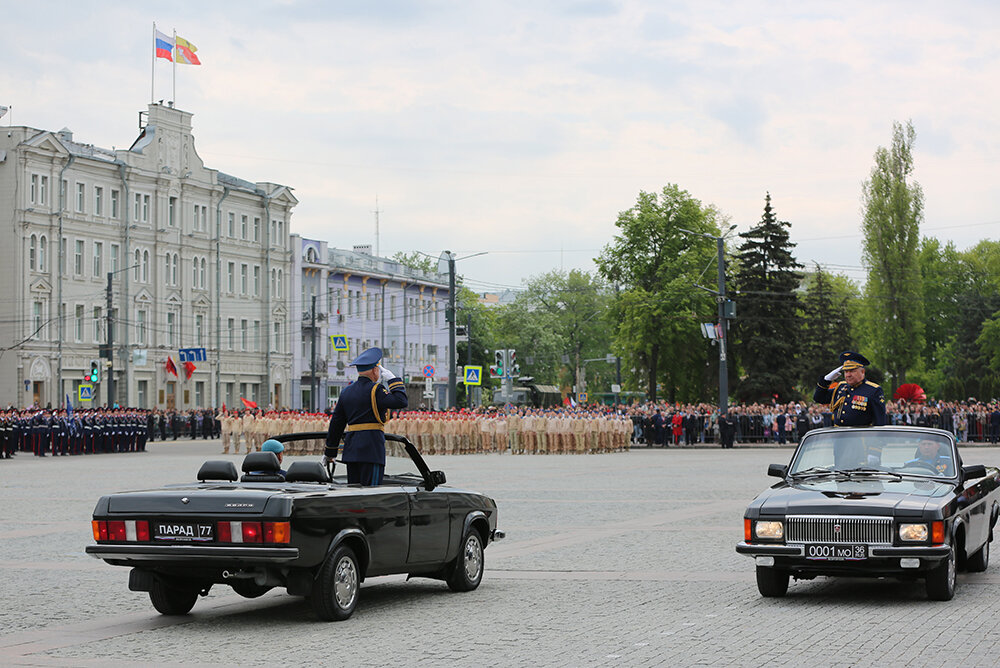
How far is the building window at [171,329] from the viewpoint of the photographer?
75312mm

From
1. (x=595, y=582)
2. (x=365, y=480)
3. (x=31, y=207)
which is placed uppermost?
(x=31, y=207)

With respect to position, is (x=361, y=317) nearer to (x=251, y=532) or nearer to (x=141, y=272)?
(x=141, y=272)

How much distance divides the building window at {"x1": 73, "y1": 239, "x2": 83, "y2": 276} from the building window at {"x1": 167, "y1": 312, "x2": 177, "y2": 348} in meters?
7.12

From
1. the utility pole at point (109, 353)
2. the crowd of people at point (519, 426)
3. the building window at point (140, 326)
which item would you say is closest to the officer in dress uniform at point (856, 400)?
the crowd of people at point (519, 426)

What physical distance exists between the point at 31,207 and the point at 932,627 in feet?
204

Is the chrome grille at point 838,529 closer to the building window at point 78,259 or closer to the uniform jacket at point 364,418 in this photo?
the uniform jacket at point 364,418

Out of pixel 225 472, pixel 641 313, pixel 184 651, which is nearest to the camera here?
pixel 184 651

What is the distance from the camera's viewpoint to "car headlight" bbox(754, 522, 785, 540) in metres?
10.8

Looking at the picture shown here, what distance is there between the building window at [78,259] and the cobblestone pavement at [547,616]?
53409 mm

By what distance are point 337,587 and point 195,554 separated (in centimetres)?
109

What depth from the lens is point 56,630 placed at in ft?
32.1

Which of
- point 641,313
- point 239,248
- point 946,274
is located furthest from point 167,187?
point 946,274

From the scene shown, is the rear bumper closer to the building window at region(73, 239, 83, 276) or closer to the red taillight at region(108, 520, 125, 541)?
the red taillight at region(108, 520, 125, 541)

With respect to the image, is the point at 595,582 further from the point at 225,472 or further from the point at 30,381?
the point at 30,381
